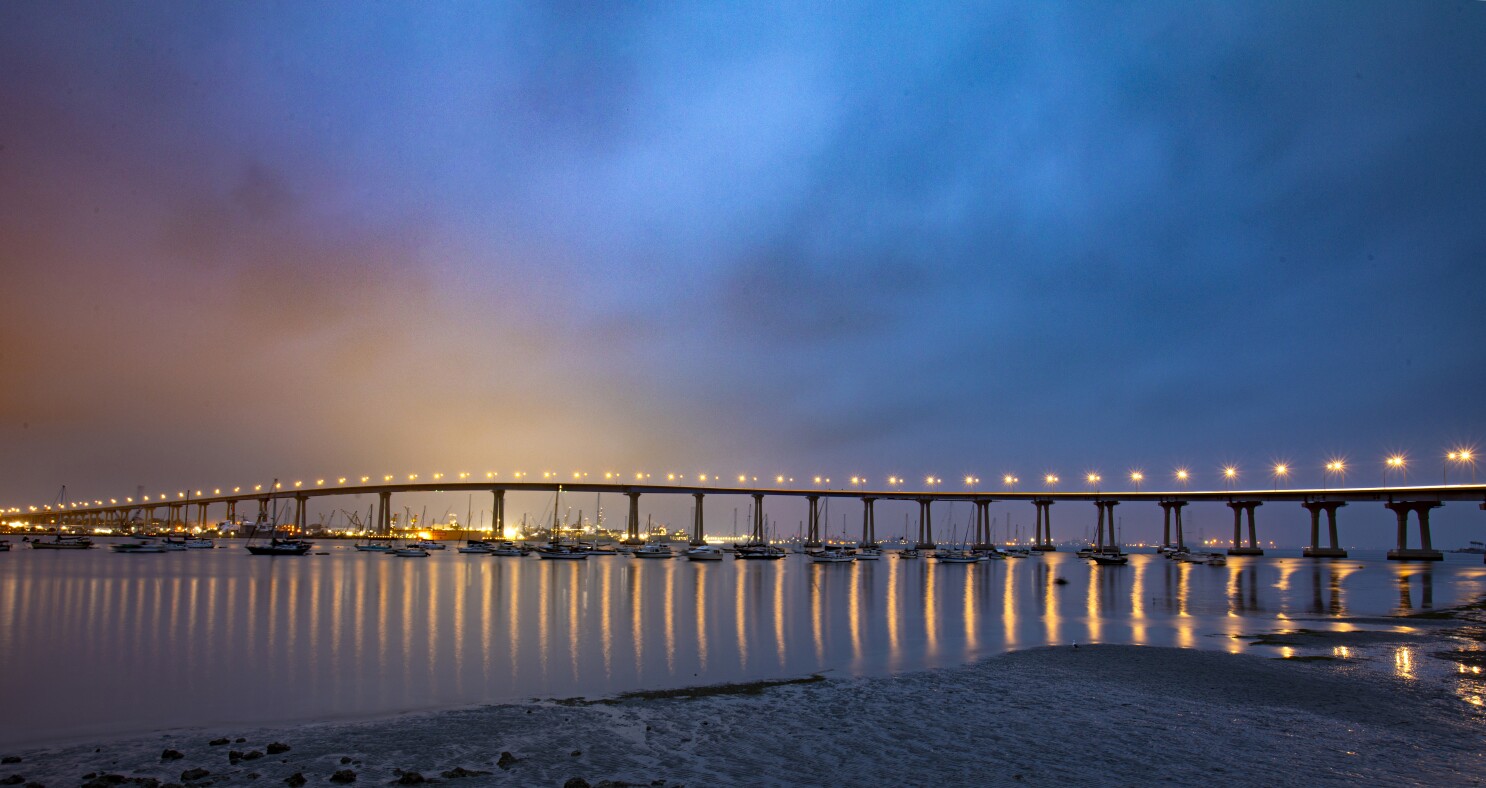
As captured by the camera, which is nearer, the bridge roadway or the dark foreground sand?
the dark foreground sand

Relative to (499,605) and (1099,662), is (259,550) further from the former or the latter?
(1099,662)

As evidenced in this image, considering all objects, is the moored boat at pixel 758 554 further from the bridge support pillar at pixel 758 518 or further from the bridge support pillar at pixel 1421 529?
the bridge support pillar at pixel 1421 529

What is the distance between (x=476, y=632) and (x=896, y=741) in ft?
76.9

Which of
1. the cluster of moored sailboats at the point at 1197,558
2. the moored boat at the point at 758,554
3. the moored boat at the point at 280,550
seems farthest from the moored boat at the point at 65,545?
the cluster of moored sailboats at the point at 1197,558

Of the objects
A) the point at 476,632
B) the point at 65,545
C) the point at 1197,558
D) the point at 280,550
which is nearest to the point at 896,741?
the point at 476,632

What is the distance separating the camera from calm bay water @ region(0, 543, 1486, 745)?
21.8m

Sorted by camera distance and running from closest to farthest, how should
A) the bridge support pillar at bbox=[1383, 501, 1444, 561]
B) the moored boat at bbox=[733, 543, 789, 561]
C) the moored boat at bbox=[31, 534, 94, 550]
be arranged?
the moored boat at bbox=[733, 543, 789, 561], the moored boat at bbox=[31, 534, 94, 550], the bridge support pillar at bbox=[1383, 501, 1444, 561]

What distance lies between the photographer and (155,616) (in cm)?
3869

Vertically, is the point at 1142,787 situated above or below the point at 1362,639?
above

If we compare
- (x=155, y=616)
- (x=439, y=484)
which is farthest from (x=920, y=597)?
(x=439, y=484)

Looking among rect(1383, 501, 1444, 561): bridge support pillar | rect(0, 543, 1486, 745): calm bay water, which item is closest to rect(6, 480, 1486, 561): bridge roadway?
rect(1383, 501, 1444, 561): bridge support pillar

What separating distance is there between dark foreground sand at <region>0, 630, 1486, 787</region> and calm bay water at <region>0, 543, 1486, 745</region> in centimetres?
349

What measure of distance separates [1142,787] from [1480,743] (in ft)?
27.2

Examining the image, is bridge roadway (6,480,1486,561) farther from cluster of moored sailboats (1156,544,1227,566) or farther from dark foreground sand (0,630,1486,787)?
dark foreground sand (0,630,1486,787)
